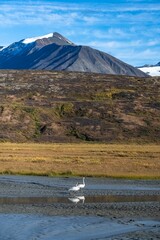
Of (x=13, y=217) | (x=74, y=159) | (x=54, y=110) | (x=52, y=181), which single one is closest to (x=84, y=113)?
(x=54, y=110)

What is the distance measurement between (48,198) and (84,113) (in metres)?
92.7

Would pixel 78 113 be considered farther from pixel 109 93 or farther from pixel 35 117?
pixel 109 93

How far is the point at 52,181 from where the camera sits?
40719 millimetres

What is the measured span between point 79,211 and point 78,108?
101m

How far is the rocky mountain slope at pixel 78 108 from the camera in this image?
11138 centimetres

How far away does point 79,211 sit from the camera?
2598 cm

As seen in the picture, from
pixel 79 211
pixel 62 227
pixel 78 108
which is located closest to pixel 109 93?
pixel 78 108

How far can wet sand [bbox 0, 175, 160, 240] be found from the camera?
67.4 ft

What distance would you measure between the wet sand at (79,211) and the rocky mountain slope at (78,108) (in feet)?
230

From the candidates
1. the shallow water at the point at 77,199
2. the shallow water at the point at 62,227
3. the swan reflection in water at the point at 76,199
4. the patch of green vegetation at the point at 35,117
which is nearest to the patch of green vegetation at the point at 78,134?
the patch of green vegetation at the point at 35,117

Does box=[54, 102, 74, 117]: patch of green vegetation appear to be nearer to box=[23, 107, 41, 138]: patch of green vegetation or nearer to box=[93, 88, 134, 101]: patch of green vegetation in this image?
box=[23, 107, 41, 138]: patch of green vegetation

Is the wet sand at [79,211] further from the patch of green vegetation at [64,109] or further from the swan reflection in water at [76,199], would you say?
the patch of green vegetation at [64,109]

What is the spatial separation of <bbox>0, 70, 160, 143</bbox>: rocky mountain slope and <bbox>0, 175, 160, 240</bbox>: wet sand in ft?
230

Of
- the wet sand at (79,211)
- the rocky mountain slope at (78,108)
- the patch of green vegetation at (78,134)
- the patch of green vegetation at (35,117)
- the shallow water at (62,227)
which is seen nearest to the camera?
the shallow water at (62,227)
